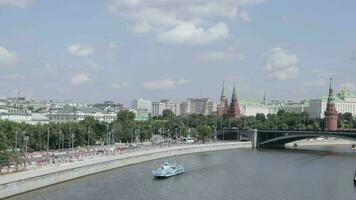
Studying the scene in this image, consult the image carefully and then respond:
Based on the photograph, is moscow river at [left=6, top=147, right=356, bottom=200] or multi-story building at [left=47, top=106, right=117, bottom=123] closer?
moscow river at [left=6, top=147, right=356, bottom=200]

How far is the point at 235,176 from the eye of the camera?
61.8 metres

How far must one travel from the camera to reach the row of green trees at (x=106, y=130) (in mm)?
74744

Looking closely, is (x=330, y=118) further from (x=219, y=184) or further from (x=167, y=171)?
(x=219, y=184)

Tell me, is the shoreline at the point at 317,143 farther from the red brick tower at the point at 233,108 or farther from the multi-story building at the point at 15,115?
the multi-story building at the point at 15,115

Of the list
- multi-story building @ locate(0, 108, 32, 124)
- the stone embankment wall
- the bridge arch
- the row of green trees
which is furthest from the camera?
multi-story building @ locate(0, 108, 32, 124)

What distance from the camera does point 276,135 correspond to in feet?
412

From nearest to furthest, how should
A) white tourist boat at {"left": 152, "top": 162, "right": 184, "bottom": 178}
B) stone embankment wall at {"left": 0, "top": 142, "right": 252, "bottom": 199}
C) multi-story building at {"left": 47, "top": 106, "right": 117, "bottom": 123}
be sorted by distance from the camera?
stone embankment wall at {"left": 0, "top": 142, "right": 252, "bottom": 199}
white tourist boat at {"left": 152, "top": 162, "right": 184, "bottom": 178}
multi-story building at {"left": 47, "top": 106, "right": 117, "bottom": 123}

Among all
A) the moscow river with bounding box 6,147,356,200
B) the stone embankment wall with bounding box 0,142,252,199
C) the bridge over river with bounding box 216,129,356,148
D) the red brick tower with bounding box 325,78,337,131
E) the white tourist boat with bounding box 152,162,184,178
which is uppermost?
the red brick tower with bounding box 325,78,337,131

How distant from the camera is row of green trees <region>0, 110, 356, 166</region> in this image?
74.7 meters

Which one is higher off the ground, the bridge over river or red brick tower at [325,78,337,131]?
red brick tower at [325,78,337,131]

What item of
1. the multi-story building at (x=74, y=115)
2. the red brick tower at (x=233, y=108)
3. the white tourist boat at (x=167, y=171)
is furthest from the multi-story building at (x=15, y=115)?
the white tourist boat at (x=167, y=171)

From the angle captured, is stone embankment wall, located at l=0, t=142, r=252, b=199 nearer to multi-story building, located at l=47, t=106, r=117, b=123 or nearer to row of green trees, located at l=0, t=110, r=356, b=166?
row of green trees, located at l=0, t=110, r=356, b=166

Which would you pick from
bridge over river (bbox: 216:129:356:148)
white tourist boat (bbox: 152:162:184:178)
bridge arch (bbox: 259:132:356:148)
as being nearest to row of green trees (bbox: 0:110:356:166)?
bridge over river (bbox: 216:129:356:148)

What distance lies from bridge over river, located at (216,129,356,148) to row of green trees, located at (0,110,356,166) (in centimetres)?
840
